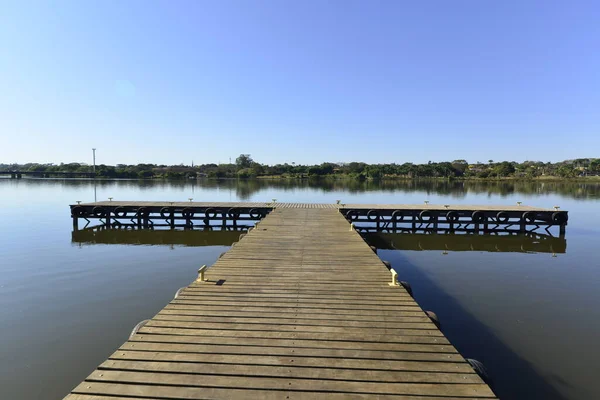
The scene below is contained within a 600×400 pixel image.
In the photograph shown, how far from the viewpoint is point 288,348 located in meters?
3.79

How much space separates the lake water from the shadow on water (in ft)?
0.07

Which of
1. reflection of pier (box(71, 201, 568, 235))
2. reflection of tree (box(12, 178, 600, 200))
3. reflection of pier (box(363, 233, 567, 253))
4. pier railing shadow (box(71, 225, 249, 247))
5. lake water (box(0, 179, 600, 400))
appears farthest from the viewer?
reflection of tree (box(12, 178, 600, 200))

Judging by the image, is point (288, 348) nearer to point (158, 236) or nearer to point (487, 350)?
point (487, 350)

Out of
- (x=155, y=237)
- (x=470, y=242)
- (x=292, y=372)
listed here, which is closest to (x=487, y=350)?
(x=292, y=372)

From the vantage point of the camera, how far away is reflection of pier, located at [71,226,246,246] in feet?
51.3

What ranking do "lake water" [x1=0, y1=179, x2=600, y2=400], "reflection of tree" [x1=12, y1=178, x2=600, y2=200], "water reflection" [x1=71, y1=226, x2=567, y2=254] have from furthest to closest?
1. "reflection of tree" [x1=12, y1=178, x2=600, y2=200]
2. "water reflection" [x1=71, y1=226, x2=567, y2=254]
3. "lake water" [x1=0, y1=179, x2=600, y2=400]

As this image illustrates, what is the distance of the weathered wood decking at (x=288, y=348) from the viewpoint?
10.0ft

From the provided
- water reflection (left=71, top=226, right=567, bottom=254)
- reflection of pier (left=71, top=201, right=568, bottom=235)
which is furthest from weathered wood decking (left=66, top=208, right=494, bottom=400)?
reflection of pier (left=71, top=201, right=568, bottom=235)

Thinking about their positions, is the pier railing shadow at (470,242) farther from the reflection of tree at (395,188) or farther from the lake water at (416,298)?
the reflection of tree at (395,188)

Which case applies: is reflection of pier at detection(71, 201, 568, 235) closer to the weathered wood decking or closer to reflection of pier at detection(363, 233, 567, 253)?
reflection of pier at detection(363, 233, 567, 253)

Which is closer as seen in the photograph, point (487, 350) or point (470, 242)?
point (487, 350)

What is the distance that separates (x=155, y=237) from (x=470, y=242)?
620 inches

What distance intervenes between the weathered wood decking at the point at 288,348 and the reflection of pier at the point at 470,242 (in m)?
9.52

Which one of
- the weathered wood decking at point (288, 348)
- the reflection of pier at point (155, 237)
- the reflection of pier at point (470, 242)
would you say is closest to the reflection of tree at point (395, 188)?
the reflection of pier at point (155, 237)
